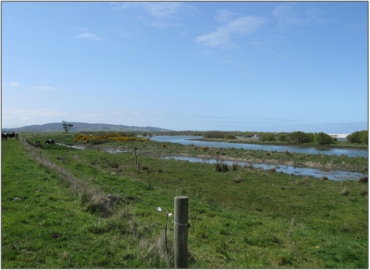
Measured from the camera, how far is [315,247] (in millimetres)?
8523

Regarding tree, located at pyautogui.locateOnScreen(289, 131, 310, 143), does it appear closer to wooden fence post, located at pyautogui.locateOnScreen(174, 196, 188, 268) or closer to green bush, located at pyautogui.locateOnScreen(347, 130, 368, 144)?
green bush, located at pyautogui.locateOnScreen(347, 130, 368, 144)

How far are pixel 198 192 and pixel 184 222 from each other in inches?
580

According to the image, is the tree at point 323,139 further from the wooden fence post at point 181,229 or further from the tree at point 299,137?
the wooden fence post at point 181,229

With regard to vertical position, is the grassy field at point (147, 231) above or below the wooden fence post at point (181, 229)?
below

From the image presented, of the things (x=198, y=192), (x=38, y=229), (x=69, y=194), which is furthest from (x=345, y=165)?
(x=38, y=229)

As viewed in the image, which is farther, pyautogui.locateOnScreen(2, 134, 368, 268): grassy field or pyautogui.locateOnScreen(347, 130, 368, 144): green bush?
pyautogui.locateOnScreen(347, 130, 368, 144): green bush

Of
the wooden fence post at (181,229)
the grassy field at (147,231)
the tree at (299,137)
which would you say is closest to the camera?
the wooden fence post at (181,229)

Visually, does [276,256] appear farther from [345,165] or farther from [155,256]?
[345,165]

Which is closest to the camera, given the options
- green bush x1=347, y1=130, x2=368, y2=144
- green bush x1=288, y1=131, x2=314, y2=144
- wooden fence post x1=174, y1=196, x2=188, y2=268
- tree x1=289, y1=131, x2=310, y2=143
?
wooden fence post x1=174, y1=196, x2=188, y2=268

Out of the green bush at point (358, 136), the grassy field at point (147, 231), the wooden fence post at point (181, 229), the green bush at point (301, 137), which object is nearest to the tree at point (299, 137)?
the green bush at point (301, 137)

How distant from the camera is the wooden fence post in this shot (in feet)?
15.4

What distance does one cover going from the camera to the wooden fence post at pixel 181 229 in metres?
→ 4.68

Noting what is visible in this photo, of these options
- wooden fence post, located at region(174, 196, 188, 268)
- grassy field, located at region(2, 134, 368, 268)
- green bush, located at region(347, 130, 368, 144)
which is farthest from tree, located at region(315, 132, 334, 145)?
wooden fence post, located at region(174, 196, 188, 268)

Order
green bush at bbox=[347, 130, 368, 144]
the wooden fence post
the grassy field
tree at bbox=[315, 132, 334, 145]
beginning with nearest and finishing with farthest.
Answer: the wooden fence post
the grassy field
green bush at bbox=[347, 130, 368, 144]
tree at bbox=[315, 132, 334, 145]
